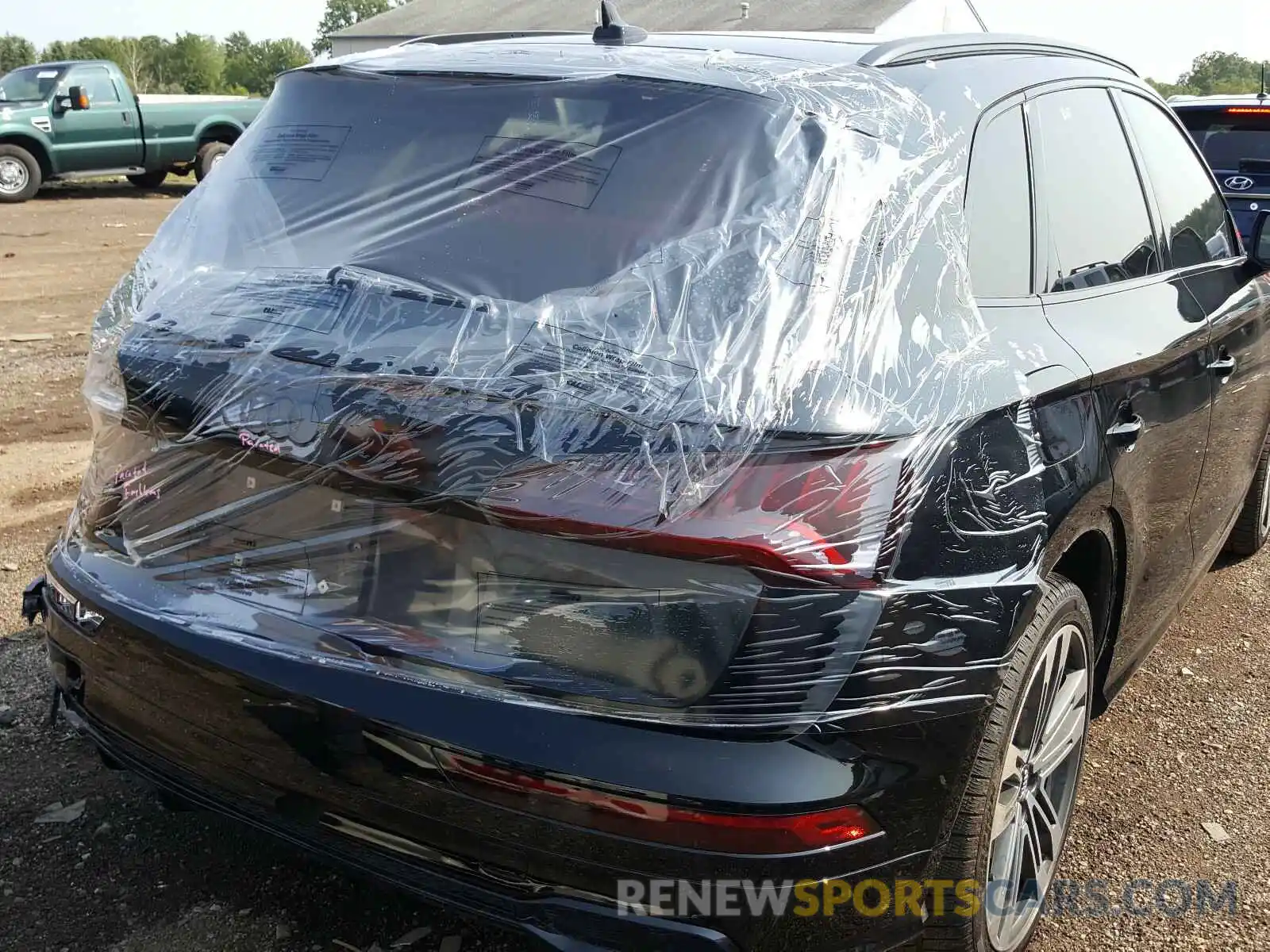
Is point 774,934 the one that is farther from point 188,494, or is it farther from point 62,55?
point 62,55

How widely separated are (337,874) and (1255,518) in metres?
3.59

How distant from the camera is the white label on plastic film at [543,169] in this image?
6.93 feet

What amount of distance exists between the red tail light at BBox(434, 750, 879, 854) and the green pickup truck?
15.5m

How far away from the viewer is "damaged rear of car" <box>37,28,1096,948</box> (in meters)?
1.68

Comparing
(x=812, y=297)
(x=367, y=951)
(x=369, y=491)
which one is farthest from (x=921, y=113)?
(x=367, y=951)

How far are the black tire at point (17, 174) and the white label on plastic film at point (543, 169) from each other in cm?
1535

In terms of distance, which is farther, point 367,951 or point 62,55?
point 62,55

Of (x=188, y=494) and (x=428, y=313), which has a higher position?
(x=428, y=313)

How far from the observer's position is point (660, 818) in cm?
165

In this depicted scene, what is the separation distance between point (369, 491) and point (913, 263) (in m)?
0.99

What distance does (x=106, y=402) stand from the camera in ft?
7.37

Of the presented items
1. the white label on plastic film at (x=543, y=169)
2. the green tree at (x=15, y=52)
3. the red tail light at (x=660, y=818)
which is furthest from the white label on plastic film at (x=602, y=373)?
the green tree at (x=15, y=52)

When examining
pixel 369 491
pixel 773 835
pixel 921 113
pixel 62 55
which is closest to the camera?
pixel 773 835

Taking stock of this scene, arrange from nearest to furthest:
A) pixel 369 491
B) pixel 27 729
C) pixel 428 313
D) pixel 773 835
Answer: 1. pixel 773 835
2. pixel 369 491
3. pixel 428 313
4. pixel 27 729
